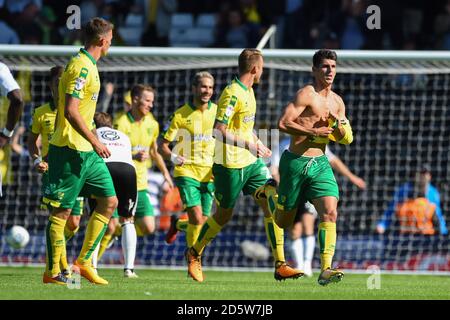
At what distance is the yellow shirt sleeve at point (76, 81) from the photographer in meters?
9.48

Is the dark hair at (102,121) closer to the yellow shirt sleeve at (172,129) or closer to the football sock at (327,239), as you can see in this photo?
the yellow shirt sleeve at (172,129)

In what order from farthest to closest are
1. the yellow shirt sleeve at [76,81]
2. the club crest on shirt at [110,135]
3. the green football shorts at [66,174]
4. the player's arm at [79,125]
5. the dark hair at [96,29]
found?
the club crest on shirt at [110,135], the dark hair at [96,29], the green football shorts at [66,174], the yellow shirt sleeve at [76,81], the player's arm at [79,125]

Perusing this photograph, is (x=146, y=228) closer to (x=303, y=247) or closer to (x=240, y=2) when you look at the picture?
(x=303, y=247)

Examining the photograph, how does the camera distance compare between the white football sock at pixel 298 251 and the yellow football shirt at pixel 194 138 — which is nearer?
the yellow football shirt at pixel 194 138

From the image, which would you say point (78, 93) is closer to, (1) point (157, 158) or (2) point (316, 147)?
(2) point (316, 147)

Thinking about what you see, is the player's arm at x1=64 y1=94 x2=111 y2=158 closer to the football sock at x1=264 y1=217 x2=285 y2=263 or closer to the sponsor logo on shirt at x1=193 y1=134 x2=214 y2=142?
the football sock at x1=264 y1=217 x2=285 y2=263

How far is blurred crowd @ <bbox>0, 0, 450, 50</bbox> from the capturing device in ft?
63.0

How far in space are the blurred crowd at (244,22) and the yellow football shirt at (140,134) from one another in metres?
5.73

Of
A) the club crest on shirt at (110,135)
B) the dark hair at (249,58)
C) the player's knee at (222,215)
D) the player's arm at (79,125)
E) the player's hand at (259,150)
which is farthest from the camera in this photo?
the club crest on shirt at (110,135)

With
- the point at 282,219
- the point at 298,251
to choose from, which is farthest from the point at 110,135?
the point at 298,251

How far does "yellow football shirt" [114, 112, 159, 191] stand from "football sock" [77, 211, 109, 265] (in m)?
2.93

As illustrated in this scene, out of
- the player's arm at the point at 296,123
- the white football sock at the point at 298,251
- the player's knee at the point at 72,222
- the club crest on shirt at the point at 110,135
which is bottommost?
the white football sock at the point at 298,251

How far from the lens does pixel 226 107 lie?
10.9 meters

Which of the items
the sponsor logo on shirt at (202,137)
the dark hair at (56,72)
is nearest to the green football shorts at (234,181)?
the sponsor logo on shirt at (202,137)
